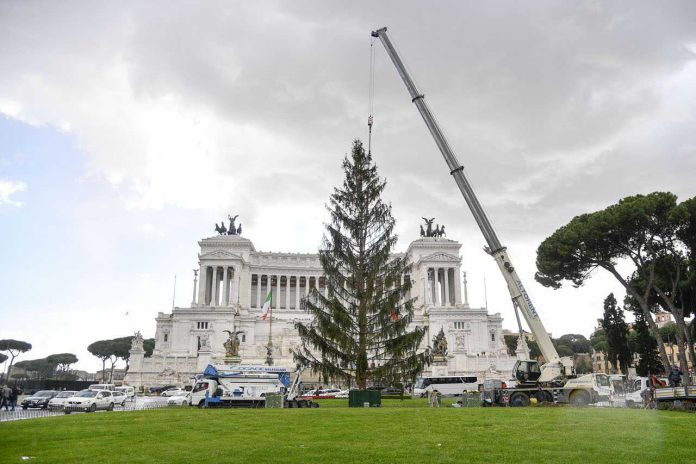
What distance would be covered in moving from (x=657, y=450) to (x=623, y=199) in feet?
126

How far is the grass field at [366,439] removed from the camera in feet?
43.1

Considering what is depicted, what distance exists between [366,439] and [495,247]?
21.2m

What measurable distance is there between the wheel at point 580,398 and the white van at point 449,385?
75.6ft

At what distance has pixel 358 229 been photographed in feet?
131

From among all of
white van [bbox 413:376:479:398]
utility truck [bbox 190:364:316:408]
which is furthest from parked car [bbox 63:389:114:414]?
white van [bbox 413:376:479:398]

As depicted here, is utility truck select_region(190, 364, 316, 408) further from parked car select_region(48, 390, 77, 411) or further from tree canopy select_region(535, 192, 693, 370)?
tree canopy select_region(535, 192, 693, 370)

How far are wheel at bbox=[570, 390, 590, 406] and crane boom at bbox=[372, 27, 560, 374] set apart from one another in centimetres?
212

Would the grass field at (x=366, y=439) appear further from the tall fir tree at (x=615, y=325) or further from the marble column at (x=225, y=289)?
the marble column at (x=225, y=289)

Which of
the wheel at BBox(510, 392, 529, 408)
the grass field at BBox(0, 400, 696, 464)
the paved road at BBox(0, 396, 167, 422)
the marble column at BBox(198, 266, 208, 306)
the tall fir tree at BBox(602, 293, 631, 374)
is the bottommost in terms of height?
the paved road at BBox(0, 396, 167, 422)

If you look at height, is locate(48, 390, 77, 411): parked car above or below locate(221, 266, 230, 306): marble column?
below

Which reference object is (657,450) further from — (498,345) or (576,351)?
(576,351)

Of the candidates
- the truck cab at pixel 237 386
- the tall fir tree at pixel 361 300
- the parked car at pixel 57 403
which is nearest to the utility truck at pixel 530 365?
the tall fir tree at pixel 361 300

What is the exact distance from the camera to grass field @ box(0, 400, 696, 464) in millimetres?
13133

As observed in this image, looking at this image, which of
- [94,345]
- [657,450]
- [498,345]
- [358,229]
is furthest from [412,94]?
[94,345]
